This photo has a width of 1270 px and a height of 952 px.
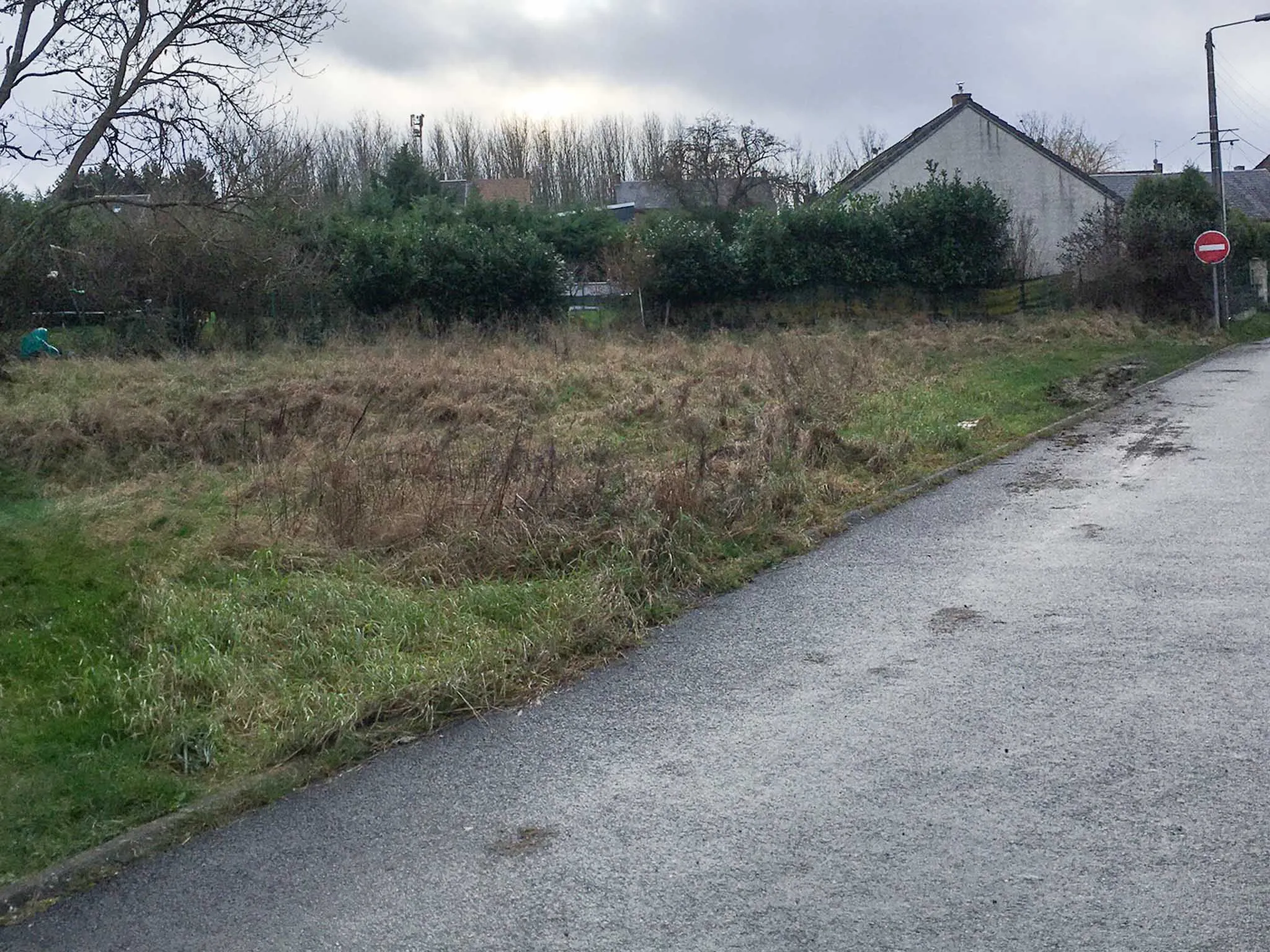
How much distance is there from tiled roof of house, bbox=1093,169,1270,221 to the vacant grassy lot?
4644cm

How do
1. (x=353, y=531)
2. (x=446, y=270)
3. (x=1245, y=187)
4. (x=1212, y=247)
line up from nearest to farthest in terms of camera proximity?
(x=353, y=531)
(x=1212, y=247)
(x=446, y=270)
(x=1245, y=187)

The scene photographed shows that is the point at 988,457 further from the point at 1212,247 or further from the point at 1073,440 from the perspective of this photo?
the point at 1212,247

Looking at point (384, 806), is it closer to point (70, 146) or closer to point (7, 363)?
point (70, 146)

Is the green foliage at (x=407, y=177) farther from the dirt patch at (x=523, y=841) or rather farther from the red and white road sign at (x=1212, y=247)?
the dirt patch at (x=523, y=841)

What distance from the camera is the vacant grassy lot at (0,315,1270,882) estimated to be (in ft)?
19.6

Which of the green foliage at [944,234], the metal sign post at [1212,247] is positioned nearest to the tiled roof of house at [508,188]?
the green foliage at [944,234]

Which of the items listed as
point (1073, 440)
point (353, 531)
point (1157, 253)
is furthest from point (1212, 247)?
point (353, 531)

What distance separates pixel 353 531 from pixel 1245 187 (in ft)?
232

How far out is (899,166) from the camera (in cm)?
3841

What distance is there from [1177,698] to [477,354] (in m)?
17.9

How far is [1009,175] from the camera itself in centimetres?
3800

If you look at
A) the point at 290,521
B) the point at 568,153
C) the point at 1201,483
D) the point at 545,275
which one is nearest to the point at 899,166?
the point at 545,275

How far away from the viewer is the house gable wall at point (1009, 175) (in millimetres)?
37469

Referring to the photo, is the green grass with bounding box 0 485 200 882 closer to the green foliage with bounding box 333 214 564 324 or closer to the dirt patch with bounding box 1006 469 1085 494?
the dirt patch with bounding box 1006 469 1085 494
